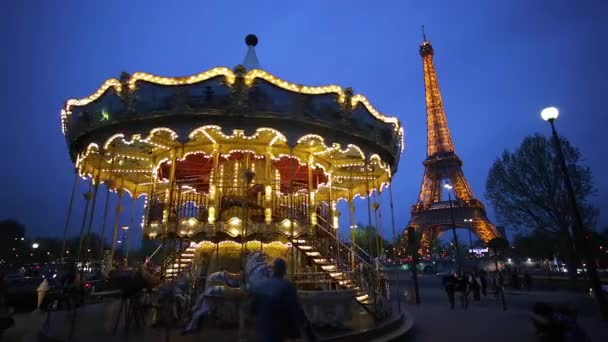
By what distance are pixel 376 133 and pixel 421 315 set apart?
21.1 ft

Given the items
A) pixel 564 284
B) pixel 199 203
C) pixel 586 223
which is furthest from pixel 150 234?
pixel 586 223

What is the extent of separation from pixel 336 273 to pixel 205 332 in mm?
4288

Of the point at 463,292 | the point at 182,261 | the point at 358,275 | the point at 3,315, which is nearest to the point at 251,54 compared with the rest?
the point at 182,261

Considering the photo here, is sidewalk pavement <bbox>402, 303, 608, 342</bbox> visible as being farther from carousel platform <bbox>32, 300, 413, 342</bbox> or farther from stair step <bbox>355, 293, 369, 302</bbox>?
stair step <bbox>355, 293, 369, 302</bbox>

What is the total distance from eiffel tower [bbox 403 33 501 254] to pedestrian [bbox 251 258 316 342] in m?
47.1

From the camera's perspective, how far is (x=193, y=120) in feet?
31.1

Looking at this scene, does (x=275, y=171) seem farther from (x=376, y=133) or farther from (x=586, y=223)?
(x=586, y=223)

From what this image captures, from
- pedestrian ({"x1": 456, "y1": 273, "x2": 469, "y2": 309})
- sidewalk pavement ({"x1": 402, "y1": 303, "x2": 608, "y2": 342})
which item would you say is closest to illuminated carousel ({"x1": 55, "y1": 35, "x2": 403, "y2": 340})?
sidewalk pavement ({"x1": 402, "y1": 303, "x2": 608, "y2": 342})

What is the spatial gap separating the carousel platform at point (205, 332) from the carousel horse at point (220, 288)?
362 mm

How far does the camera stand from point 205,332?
7508 mm

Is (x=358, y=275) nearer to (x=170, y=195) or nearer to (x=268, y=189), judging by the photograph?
(x=268, y=189)

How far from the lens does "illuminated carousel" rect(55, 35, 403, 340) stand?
30.0 feet

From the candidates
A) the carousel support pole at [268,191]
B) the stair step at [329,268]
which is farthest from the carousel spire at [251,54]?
the stair step at [329,268]

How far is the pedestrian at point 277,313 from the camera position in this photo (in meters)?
3.51
